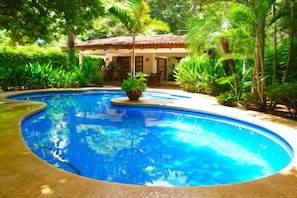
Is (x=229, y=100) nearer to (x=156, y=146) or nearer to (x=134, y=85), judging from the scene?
(x=134, y=85)

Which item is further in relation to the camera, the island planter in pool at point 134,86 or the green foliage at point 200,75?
the green foliage at point 200,75

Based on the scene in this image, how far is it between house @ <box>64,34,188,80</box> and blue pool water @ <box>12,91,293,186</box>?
8159mm

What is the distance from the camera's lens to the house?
16438 millimetres

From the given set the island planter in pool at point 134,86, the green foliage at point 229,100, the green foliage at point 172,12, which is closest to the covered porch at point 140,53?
the green foliage at point 172,12

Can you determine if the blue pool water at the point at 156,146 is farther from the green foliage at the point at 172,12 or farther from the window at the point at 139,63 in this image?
the green foliage at the point at 172,12

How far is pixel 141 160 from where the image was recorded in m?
4.89

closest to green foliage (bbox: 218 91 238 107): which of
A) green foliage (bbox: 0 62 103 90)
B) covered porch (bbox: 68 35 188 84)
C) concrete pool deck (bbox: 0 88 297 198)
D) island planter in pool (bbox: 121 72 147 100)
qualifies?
island planter in pool (bbox: 121 72 147 100)

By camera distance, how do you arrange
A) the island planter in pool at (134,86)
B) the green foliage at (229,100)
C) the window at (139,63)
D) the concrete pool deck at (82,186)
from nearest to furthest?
the concrete pool deck at (82,186)
the green foliage at (229,100)
the island planter in pool at (134,86)
the window at (139,63)

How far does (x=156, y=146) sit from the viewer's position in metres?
5.74

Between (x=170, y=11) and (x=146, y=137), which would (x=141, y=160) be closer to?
(x=146, y=137)

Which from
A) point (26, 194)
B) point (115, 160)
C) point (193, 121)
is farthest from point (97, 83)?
point (26, 194)

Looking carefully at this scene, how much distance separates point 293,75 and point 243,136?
9.18ft

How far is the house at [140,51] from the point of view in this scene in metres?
16.4

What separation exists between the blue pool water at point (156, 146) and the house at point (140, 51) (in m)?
8.16
